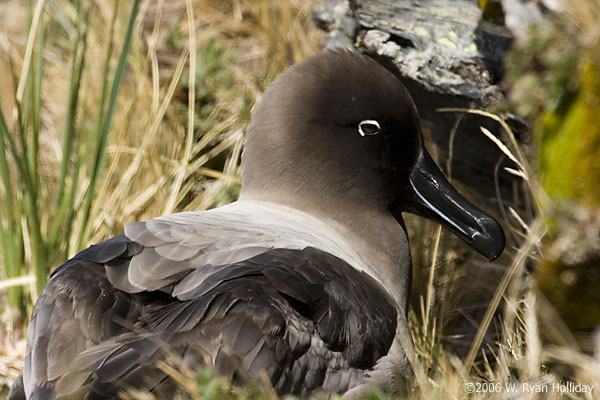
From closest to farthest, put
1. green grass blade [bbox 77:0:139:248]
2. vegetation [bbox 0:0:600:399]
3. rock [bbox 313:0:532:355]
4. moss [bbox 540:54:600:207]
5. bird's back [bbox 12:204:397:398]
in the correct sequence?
bird's back [bbox 12:204:397:398] < vegetation [bbox 0:0:600:399] < moss [bbox 540:54:600:207] < green grass blade [bbox 77:0:139:248] < rock [bbox 313:0:532:355]

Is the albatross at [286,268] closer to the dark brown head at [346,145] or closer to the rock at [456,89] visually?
the dark brown head at [346,145]

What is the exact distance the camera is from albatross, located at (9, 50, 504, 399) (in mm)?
2402

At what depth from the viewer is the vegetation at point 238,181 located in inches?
120

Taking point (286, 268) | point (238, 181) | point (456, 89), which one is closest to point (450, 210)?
point (456, 89)

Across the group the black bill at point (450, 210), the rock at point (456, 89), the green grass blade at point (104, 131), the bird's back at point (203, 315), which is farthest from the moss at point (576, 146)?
the green grass blade at point (104, 131)

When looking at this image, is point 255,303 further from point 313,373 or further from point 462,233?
point 462,233

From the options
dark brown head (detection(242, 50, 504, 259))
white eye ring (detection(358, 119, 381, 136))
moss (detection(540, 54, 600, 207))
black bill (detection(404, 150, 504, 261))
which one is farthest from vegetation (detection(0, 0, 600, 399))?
white eye ring (detection(358, 119, 381, 136))

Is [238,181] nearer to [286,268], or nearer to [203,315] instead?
[286,268]

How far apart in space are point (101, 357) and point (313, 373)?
0.59m

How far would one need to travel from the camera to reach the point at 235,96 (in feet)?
16.3

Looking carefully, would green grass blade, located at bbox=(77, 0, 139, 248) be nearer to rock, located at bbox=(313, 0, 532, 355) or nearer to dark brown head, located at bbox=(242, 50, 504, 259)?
dark brown head, located at bbox=(242, 50, 504, 259)

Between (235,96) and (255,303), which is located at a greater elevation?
(255,303)

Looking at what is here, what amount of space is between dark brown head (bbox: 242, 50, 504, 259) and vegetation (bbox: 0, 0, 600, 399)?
251 mm

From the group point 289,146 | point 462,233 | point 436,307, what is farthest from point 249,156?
Result: point 436,307
